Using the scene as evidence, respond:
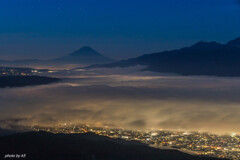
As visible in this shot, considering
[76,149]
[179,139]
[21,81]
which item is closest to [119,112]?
[179,139]

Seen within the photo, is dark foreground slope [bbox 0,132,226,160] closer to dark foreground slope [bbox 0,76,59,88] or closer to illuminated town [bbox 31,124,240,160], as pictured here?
illuminated town [bbox 31,124,240,160]

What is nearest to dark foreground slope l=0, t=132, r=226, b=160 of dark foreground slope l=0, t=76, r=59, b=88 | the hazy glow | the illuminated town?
the illuminated town

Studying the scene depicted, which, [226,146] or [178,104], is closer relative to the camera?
[226,146]

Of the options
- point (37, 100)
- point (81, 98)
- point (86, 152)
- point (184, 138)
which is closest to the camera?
point (86, 152)

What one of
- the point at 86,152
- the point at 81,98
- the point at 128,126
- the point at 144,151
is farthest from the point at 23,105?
the point at 144,151

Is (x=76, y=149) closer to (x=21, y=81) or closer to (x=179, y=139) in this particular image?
(x=179, y=139)

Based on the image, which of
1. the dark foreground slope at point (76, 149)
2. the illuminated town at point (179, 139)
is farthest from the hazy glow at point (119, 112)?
the dark foreground slope at point (76, 149)

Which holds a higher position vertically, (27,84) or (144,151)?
(27,84)

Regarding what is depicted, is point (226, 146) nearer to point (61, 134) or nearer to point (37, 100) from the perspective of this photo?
point (61, 134)
